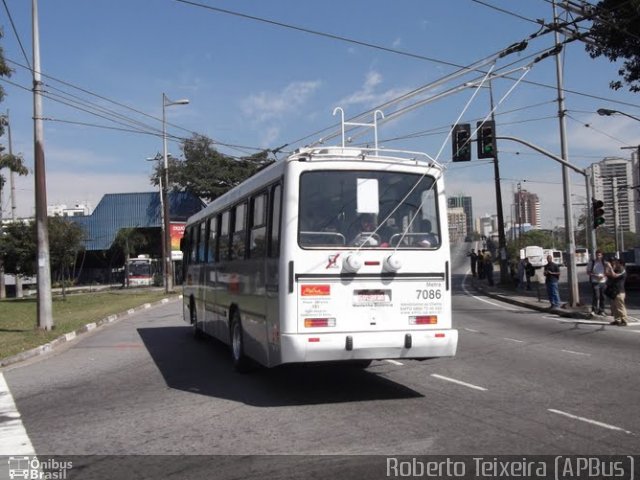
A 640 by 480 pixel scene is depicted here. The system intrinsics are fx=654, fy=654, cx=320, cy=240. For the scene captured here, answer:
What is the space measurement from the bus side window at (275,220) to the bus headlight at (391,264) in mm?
1357

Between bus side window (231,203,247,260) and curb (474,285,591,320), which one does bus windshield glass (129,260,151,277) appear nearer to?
curb (474,285,591,320)

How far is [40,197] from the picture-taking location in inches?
683

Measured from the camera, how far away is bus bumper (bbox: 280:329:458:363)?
7.80 meters

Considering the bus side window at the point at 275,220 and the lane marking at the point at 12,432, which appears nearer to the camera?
the lane marking at the point at 12,432

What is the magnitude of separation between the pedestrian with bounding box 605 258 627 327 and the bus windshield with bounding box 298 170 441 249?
10912 millimetres

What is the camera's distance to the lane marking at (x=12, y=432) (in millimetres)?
6391

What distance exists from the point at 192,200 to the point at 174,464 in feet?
183

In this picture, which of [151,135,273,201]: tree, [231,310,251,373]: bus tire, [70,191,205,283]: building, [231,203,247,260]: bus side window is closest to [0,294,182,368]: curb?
[231,310,251,373]: bus tire

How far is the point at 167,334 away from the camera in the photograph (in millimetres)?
17234

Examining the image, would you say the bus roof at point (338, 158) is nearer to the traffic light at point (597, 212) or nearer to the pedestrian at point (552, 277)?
the pedestrian at point (552, 277)

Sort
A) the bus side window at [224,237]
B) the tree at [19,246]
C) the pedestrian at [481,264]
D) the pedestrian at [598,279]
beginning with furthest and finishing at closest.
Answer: the pedestrian at [481,264] → the tree at [19,246] → the pedestrian at [598,279] → the bus side window at [224,237]

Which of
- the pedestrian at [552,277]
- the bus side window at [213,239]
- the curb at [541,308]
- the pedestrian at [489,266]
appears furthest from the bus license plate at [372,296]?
the pedestrian at [489,266]

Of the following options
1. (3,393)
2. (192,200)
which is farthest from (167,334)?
(192,200)

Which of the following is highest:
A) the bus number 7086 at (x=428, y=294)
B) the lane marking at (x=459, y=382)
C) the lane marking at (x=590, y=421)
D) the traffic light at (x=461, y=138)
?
the traffic light at (x=461, y=138)
